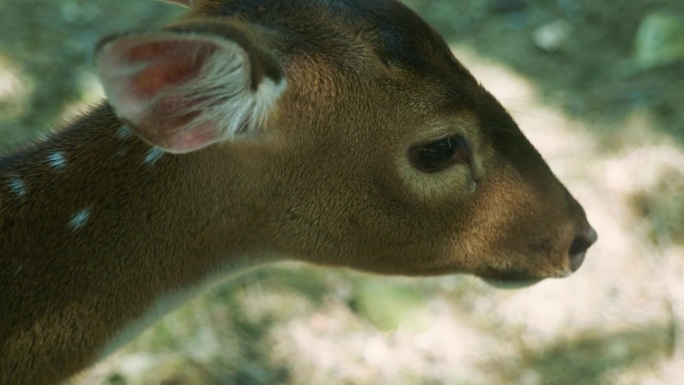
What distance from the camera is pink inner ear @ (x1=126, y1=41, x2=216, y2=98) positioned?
4.78ft

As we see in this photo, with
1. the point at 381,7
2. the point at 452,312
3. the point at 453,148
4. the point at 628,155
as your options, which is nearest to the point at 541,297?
the point at 452,312

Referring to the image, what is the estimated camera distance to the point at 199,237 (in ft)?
→ 6.40

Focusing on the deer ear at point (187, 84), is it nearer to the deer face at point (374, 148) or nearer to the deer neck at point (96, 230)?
the deer face at point (374, 148)

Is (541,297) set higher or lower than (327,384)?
higher

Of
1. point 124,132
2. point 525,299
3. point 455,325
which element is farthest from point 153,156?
point 525,299

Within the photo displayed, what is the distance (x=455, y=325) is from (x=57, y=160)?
179 centimetres

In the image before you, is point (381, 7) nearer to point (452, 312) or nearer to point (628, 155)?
point (452, 312)

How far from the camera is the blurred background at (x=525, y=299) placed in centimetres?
302

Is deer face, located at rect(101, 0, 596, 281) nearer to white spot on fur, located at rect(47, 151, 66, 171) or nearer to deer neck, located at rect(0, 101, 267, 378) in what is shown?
deer neck, located at rect(0, 101, 267, 378)

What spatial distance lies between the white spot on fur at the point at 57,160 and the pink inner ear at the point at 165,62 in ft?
1.67

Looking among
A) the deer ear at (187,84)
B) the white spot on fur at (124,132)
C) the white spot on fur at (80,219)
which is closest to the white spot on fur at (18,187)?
the white spot on fur at (80,219)

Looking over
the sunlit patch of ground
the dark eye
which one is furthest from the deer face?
the sunlit patch of ground

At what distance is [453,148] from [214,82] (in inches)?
26.8

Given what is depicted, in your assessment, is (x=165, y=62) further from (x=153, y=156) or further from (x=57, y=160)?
(x=57, y=160)
